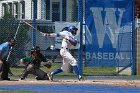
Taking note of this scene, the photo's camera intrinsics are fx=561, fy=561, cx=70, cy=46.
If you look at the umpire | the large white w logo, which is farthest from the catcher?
the large white w logo

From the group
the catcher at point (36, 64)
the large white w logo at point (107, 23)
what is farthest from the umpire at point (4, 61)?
the large white w logo at point (107, 23)

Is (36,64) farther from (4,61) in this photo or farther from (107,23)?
(107,23)

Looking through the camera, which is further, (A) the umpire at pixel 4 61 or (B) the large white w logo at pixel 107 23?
(B) the large white w logo at pixel 107 23

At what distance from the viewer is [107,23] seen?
2547cm

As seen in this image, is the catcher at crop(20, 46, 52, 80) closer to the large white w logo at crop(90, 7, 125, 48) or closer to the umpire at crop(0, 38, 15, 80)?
the umpire at crop(0, 38, 15, 80)

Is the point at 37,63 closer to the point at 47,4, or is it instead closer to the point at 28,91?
the point at 28,91

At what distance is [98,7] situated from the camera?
2534cm

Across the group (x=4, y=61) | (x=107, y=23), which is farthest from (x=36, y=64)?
(x=107, y=23)

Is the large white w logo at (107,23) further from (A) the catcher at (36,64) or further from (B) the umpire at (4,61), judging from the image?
(B) the umpire at (4,61)

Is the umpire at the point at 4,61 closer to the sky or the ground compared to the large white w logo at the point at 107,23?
closer to the ground

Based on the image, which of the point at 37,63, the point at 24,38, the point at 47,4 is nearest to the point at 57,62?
the point at 24,38

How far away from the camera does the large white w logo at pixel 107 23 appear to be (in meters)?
25.3

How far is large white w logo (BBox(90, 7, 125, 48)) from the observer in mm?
25344

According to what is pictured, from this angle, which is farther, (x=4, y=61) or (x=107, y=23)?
(x=107, y=23)
